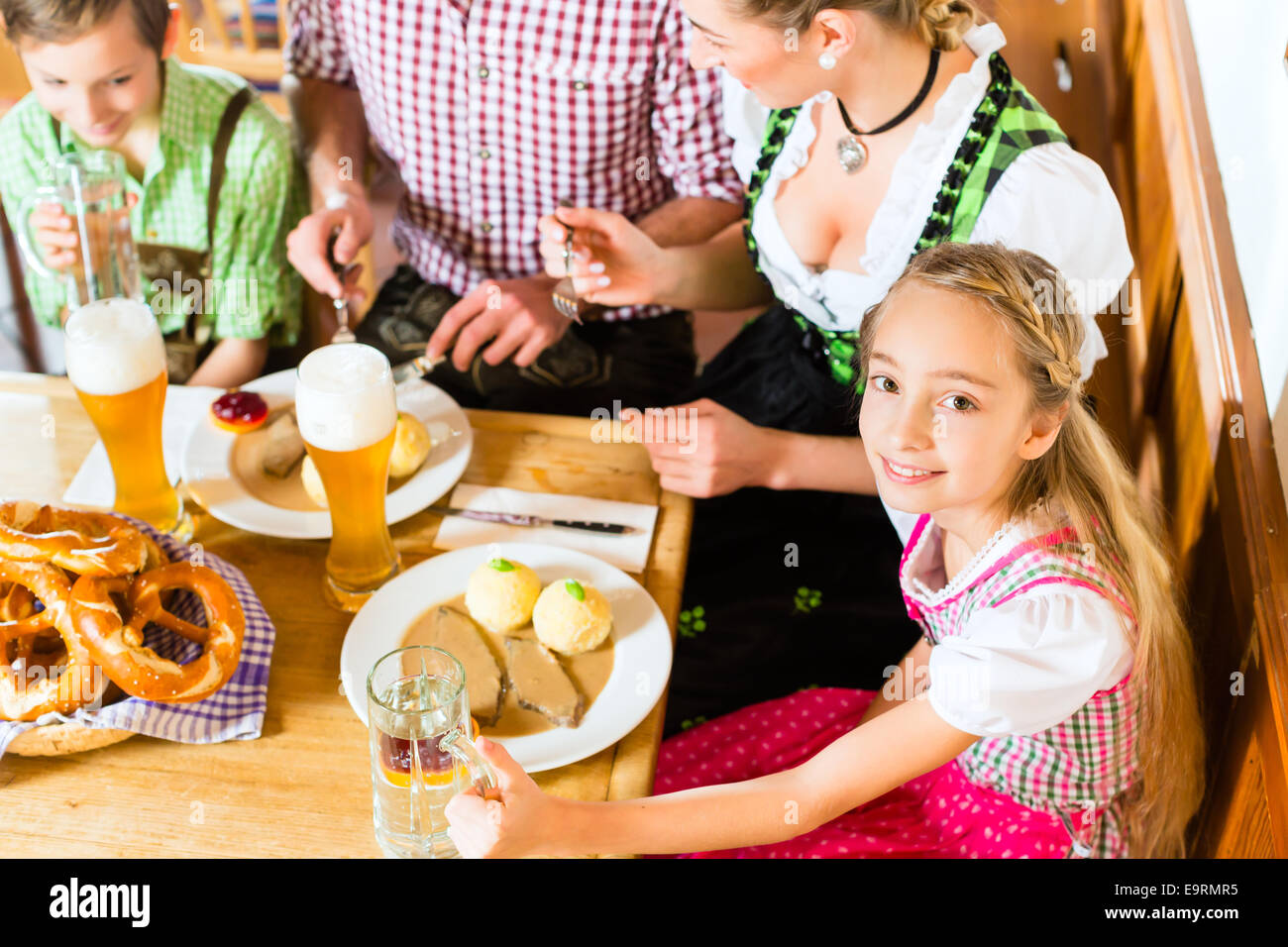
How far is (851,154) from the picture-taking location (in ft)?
4.76

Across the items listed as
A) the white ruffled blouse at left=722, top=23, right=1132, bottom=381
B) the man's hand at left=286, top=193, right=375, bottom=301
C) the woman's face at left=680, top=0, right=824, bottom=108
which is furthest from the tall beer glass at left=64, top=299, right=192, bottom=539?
the white ruffled blouse at left=722, top=23, right=1132, bottom=381

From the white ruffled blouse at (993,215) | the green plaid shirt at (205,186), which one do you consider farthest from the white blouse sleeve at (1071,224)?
the green plaid shirt at (205,186)

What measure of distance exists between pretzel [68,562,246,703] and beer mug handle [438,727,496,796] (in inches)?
10.1

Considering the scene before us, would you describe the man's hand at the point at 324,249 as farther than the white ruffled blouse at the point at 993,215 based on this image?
Yes

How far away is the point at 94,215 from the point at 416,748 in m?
1.33

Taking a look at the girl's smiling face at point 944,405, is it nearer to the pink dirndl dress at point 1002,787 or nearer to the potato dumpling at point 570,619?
the pink dirndl dress at point 1002,787

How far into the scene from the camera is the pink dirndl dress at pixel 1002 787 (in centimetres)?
112

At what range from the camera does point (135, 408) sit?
3.89 ft

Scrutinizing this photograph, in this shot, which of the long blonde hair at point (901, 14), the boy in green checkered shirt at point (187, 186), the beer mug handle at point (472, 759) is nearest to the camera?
the beer mug handle at point (472, 759)

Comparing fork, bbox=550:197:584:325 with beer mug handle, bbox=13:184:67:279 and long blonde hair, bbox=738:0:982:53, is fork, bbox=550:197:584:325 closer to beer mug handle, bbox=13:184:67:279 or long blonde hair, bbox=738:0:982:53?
long blonde hair, bbox=738:0:982:53

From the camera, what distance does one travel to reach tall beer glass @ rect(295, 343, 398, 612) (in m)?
1.11

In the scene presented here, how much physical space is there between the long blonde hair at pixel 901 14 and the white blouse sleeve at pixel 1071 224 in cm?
17
